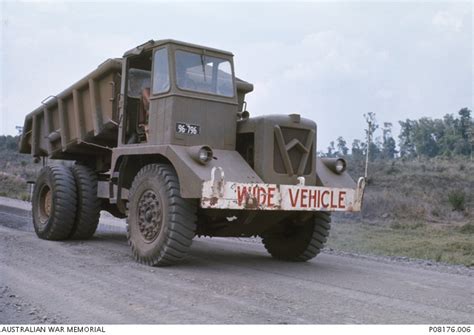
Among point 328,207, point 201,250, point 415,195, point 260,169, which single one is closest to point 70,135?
point 201,250

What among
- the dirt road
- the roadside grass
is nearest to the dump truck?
the dirt road

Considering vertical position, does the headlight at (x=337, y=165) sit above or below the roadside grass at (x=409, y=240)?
above

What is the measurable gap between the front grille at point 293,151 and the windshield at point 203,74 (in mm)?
1108

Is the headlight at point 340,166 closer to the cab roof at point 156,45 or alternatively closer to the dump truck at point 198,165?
the dump truck at point 198,165

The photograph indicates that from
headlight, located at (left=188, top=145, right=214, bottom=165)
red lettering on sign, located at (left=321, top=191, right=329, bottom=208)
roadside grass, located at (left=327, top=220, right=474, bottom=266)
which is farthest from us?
roadside grass, located at (left=327, top=220, right=474, bottom=266)

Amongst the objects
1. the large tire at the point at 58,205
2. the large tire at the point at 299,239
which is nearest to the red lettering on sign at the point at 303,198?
the large tire at the point at 299,239

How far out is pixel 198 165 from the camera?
7.36 meters

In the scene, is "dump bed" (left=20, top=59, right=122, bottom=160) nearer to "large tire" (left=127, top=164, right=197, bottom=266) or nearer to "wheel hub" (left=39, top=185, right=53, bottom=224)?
"wheel hub" (left=39, top=185, right=53, bottom=224)

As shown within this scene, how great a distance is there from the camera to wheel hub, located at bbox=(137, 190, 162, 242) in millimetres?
7809

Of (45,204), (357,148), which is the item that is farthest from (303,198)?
(357,148)

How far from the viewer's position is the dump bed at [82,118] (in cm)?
1003

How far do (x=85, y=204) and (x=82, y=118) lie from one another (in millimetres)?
1547

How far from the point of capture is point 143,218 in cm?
808

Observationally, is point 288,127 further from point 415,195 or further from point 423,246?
point 415,195
